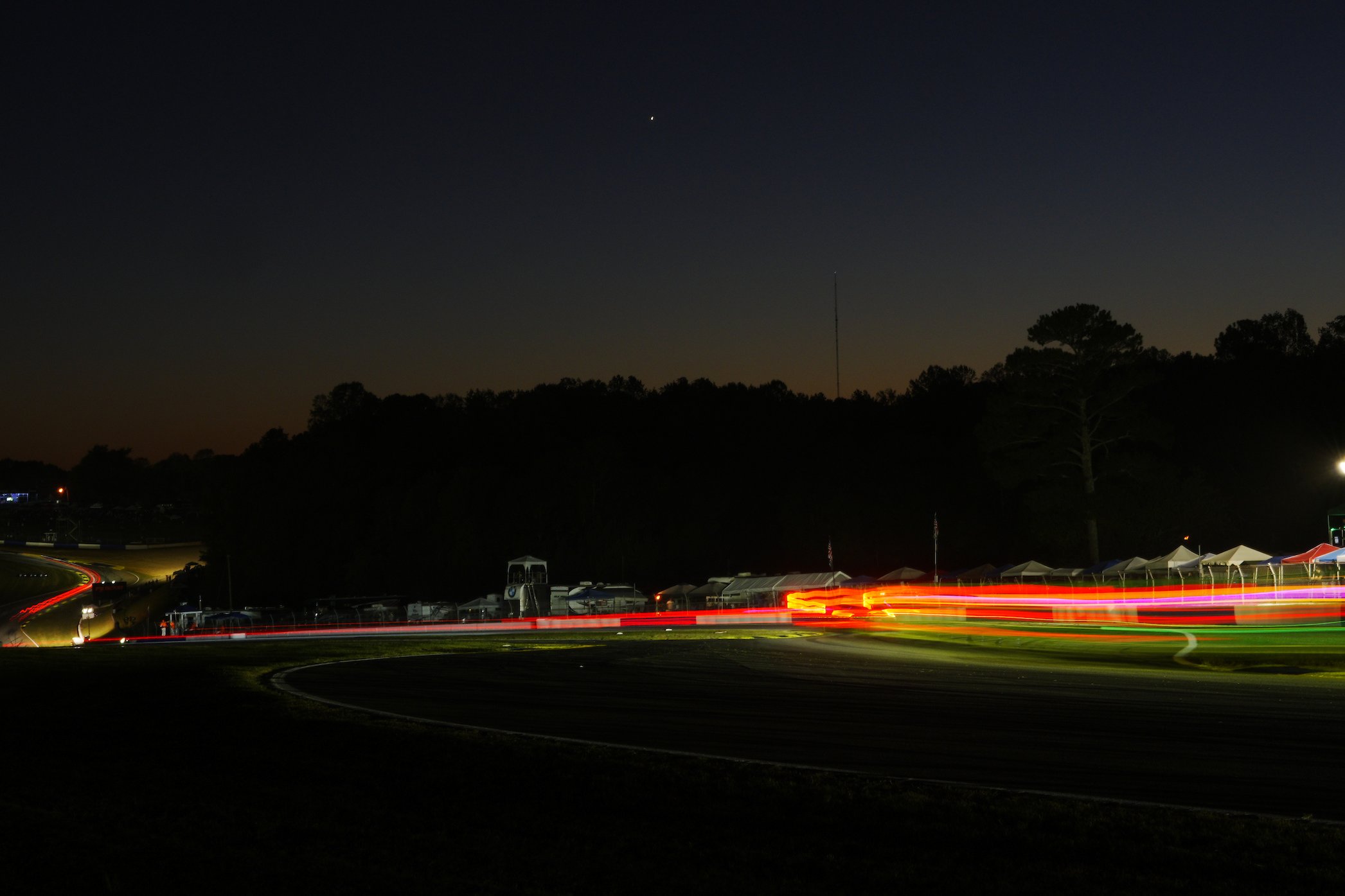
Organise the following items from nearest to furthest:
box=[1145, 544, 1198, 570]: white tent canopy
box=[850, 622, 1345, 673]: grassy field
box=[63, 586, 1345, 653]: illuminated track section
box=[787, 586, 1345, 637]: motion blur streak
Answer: box=[850, 622, 1345, 673]: grassy field, box=[63, 586, 1345, 653]: illuminated track section, box=[787, 586, 1345, 637]: motion blur streak, box=[1145, 544, 1198, 570]: white tent canopy

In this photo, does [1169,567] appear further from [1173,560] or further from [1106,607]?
[1106,607]

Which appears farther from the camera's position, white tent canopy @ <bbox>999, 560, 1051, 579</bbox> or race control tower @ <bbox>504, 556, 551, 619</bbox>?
white tent canopy @ <bbox>999, 560, 1051, 579</bbox>

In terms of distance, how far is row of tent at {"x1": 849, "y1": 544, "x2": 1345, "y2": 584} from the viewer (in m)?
48.1

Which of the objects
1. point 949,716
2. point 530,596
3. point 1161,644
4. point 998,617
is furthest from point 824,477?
point 949,716

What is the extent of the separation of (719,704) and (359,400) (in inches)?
7079

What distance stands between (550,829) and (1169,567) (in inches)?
1989

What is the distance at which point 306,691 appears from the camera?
18.4 meters

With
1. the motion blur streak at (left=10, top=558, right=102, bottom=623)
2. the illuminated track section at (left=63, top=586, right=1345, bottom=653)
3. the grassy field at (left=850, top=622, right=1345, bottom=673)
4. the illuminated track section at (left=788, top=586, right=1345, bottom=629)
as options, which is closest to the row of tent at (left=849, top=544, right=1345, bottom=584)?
the illuminated track section at (left=63, top=586, right=1345, bottom=653)

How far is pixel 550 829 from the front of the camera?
8.80 m

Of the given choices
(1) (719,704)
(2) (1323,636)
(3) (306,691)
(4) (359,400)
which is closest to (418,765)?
(1) (719,704)

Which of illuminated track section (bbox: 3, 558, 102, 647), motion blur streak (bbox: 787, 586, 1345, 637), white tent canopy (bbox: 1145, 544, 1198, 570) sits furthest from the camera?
illuminated track section (bbox: 3, 558, 102, 647)

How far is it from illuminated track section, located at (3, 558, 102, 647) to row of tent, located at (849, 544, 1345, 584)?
53.7 meters

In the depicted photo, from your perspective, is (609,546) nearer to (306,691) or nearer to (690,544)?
(690,544)

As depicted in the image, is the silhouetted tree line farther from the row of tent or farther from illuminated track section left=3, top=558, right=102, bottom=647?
illuminated track section left=3, top=558, right=102, bottom=647
